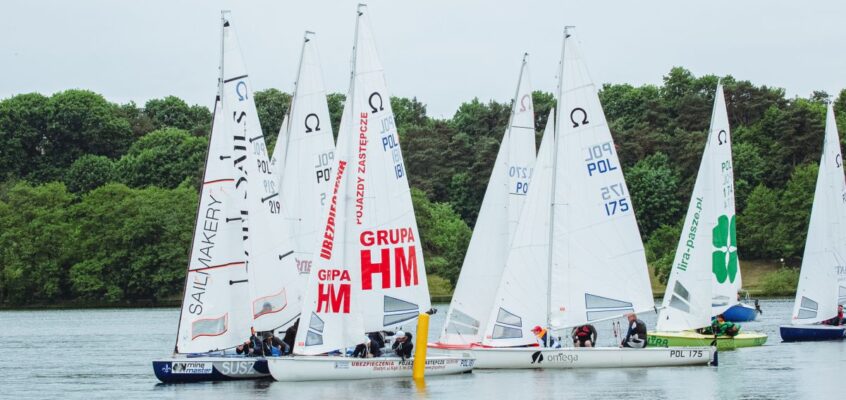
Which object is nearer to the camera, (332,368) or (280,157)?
(332,368)

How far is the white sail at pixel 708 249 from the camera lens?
51000mm

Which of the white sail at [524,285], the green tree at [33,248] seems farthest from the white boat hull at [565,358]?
the green tree at [33,248]

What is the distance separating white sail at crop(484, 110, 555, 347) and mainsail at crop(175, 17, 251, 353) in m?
6.96

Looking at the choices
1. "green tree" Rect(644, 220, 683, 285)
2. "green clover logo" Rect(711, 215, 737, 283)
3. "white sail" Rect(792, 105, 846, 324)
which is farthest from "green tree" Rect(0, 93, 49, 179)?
"green clover logo" Rect(711, 215, 737, 283)

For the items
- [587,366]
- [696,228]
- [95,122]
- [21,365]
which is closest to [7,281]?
[95,122]

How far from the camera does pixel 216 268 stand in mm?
40781

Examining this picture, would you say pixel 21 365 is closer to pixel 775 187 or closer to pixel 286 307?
pixel 286 307

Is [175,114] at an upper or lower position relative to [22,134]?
upper

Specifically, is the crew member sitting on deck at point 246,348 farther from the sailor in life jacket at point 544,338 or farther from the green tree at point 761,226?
the green tree at point 761,226

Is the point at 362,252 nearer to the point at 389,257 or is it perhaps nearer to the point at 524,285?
the point at 389,257

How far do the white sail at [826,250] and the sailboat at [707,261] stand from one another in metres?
4.86

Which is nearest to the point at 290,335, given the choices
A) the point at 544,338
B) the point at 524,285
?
the point at 524,285

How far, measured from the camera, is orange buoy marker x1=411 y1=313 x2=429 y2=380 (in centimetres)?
3859

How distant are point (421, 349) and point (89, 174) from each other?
90591mm
